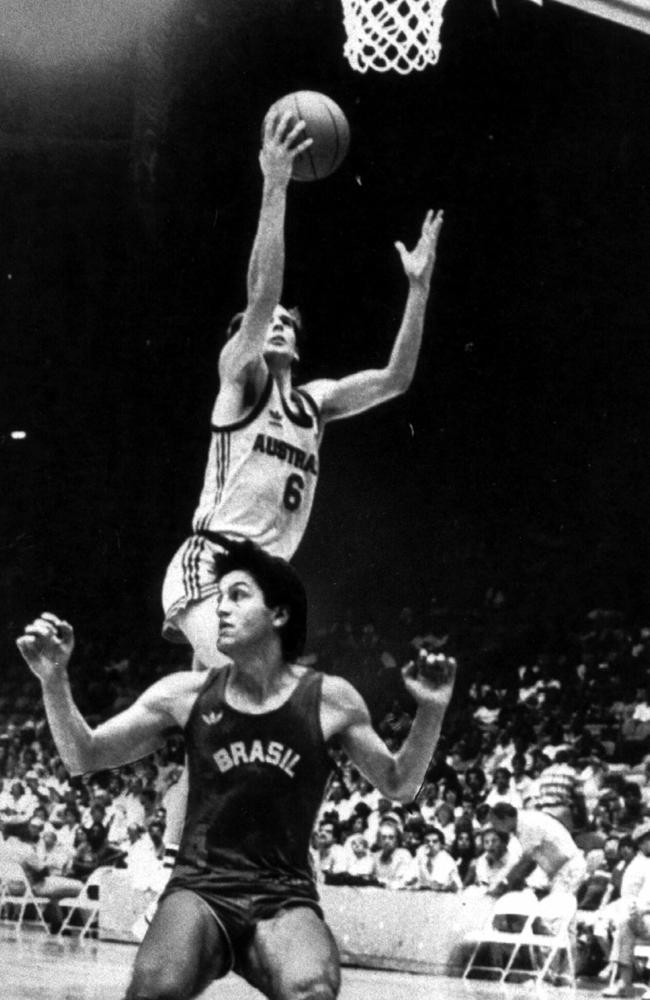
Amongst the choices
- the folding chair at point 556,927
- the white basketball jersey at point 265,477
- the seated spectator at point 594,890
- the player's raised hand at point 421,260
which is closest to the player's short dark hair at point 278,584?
the white basketball jersey at point 265,477

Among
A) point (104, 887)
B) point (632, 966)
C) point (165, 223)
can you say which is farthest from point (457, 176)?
point (632, 966)

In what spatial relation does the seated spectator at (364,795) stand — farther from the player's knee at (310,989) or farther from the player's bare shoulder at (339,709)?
the player's knee at (310,989)

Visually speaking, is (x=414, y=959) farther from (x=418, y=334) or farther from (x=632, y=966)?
(x=418, y=334)

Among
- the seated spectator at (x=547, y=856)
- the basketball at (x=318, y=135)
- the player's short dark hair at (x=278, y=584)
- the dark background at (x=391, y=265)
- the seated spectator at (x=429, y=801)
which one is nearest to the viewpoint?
the player's short dark hair at (x=278, y=584)

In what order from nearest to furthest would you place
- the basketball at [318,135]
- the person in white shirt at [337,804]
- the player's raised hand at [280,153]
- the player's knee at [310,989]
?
the player's knee at [310,989] < the player's raised hand at [280,153] < the basketball at [318,135] < the person in white shirt at [337,804]

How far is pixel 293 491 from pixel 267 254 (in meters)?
1.03

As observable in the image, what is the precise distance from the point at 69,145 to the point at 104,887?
841 centimetres

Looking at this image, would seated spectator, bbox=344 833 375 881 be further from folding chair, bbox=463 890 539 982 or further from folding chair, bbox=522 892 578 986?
folding chair, bbox=522 892 578 986

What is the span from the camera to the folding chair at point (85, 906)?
11.9 metres

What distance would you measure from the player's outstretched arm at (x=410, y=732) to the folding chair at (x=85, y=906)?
295 inches

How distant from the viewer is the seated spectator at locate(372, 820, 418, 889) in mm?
11586

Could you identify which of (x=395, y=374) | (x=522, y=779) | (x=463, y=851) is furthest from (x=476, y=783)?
(x=395, y=374)

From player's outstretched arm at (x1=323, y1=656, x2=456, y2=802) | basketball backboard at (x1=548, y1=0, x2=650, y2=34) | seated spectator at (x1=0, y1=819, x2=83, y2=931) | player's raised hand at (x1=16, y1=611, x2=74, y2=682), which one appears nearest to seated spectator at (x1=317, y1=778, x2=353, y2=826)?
seated spectator at (x1=0, y1=819, x2=83, y2=931)

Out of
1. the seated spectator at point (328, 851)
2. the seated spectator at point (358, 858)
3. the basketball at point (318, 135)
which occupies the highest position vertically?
the basketball at point (318, 135)
